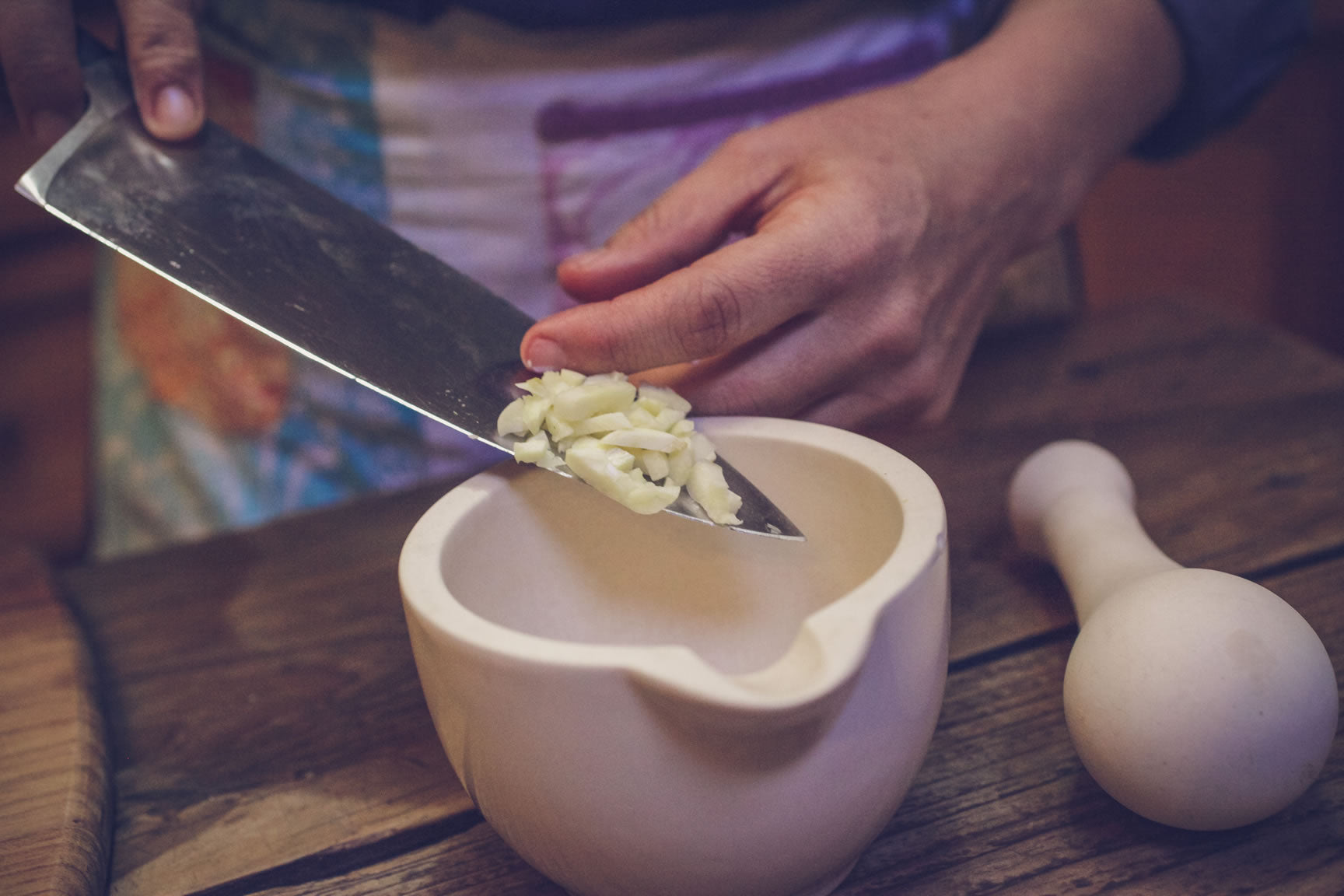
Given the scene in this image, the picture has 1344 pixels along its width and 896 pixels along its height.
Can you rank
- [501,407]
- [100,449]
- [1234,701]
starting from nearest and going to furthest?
[1234,701] → [501,407] → [100,449]

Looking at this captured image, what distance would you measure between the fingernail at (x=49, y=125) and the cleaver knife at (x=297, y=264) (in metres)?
0.11

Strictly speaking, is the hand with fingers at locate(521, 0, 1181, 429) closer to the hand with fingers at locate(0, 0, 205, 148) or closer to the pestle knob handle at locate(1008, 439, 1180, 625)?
the pestle knob handle at locate(1008, 439, 1180, 625)

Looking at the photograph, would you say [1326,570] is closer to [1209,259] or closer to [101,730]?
[101,730]

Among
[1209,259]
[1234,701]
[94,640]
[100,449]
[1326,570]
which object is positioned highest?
[1234,701]

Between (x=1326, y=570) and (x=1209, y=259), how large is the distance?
1584 millimetres

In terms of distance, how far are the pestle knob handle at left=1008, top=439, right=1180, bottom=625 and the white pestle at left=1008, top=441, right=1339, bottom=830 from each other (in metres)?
0.08

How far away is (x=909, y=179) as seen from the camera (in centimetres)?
73

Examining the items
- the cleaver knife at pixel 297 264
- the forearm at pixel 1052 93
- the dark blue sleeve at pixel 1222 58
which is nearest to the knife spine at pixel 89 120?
the cleaver knife at pixel 297 264

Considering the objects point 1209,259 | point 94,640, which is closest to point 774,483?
point 94,640

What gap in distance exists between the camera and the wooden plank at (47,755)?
0.54m

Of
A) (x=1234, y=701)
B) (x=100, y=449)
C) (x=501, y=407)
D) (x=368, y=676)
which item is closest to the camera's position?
(x=1234, y=701)

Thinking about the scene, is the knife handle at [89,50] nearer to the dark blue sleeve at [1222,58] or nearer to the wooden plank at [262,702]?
the wooden plank at [262,702]

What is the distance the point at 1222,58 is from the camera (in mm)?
901

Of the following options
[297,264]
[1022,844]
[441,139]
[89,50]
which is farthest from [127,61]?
[1022,844]
